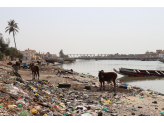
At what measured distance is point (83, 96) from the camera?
9.21m

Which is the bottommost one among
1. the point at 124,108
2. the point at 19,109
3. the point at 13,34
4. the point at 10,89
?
the point at 124,108

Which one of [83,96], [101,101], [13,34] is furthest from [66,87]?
[13,34]

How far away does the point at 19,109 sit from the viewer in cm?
534

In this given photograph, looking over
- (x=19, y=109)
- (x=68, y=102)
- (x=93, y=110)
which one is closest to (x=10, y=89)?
(x=19, y=109)
